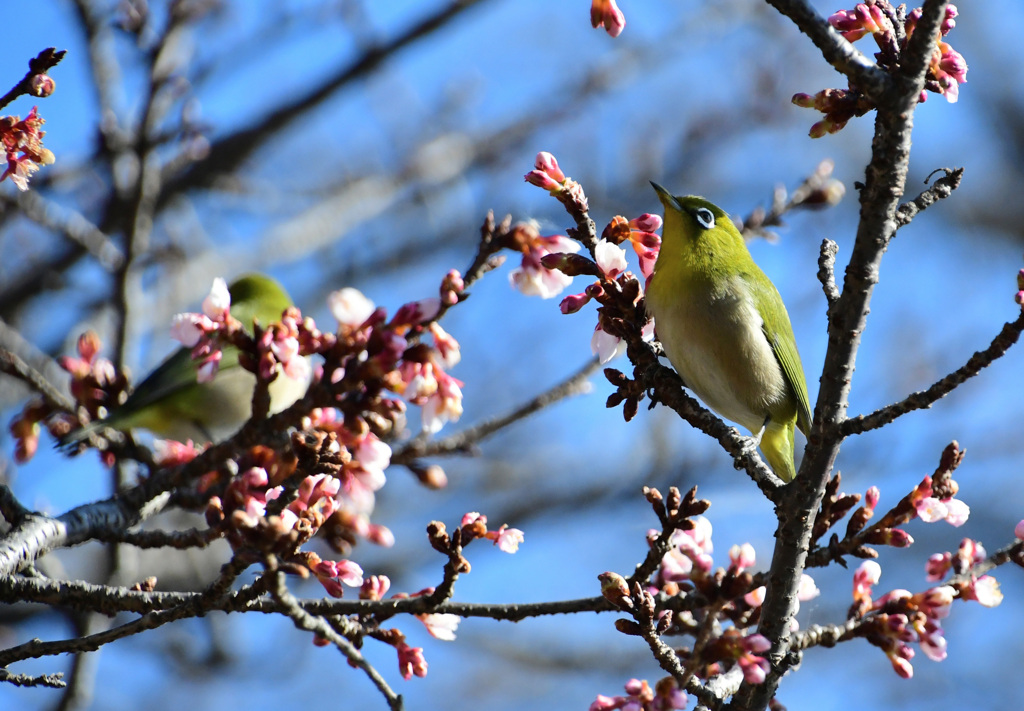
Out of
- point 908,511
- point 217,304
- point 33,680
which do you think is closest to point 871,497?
point 908,511

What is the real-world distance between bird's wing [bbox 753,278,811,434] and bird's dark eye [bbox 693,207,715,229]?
34 centimetres

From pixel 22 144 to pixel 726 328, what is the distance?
105 inches

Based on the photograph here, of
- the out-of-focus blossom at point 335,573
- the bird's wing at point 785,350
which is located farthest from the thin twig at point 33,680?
the bird's wing at point 785,350

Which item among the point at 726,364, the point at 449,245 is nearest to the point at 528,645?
the point at 449,245

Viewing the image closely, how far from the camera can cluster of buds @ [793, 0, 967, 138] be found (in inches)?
89.2

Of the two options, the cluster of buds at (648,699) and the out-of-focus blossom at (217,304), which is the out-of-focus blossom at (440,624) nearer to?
the cluster of buds at (648,699)

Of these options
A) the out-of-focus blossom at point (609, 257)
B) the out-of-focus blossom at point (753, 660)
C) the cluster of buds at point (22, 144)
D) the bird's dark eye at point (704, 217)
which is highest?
the bird's dark eye at point (704, 217)

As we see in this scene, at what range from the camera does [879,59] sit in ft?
7.62

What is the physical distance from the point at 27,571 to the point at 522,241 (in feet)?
5.19

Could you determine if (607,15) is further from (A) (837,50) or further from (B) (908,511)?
(B) (908,511)

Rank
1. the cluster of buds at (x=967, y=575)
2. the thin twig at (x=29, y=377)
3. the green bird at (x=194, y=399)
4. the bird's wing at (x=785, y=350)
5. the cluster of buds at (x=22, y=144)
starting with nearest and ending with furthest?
the cluster of buds at (x=22, y=144)
the cluster of buds at (x=967, y=575)
the thin twig at (x=29, y=377)
the bird's wing at (x=785, y=350)
the green bird at (x=194, y=399)

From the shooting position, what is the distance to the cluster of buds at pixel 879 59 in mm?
2266

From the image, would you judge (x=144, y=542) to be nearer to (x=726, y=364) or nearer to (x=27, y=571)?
(x=27, y=571)

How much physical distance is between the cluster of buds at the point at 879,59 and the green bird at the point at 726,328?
141 cm
